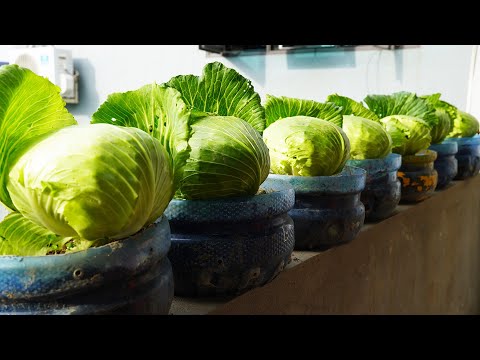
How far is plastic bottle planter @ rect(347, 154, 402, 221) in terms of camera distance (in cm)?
173

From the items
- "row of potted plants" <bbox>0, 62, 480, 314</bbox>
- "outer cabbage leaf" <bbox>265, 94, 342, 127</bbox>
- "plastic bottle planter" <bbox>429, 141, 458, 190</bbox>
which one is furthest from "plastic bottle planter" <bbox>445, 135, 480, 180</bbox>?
"row of potted plants" <bbox>0, 62, 480, 314</bbox>

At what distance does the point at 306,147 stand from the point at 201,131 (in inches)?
16.7

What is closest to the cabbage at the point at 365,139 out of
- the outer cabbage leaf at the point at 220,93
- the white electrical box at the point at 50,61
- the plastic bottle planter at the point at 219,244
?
the outer cabbage leaf at the point at 220,93

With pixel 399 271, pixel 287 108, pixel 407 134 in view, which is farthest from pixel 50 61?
pixel 399 271

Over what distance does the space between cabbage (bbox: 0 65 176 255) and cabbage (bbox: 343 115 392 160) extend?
1096 mm

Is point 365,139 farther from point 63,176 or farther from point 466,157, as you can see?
point 466,157

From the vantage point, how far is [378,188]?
1.75 m

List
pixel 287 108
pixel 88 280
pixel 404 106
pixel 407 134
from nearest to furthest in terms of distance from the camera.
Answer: pixel 88 280
pixel 287 108
pixel 407 134
pixel 404 106

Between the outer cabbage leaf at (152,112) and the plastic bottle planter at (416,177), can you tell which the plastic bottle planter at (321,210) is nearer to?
the outer cabbage leaf at (152,112)

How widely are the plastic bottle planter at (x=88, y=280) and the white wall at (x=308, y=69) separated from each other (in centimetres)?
489

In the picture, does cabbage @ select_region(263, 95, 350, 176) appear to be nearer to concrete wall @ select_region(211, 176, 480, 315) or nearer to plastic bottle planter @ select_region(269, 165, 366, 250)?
plastic bottle planter @ select_region(269, 165, 366, 250)

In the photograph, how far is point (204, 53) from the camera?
265 inches

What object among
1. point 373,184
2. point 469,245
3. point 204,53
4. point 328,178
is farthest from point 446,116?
point 204,53

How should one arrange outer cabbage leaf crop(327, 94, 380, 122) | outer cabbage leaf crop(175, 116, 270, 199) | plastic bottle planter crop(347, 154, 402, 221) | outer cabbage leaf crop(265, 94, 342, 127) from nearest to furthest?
outer cabbage leaf crop(175, 116, 270, 199)
outer cabbage leaf crop(265, 94, 342, 127)
plastic bottle planter crop(347, 154, 402, 221)
outer cabbage leaf crop(327, 94, 380, 122)
